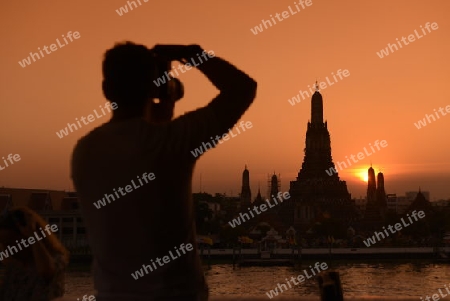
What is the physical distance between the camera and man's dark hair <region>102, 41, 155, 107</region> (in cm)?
69

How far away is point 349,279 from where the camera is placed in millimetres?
16547

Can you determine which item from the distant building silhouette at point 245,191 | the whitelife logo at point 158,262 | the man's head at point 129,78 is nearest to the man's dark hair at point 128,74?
the man's head at point 129,78

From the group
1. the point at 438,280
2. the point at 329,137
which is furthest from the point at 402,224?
the point at 438,280

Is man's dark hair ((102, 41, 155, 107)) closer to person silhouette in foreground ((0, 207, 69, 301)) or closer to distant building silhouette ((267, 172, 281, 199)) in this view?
person silhouette in foreground ((0, 207, 69, 301))

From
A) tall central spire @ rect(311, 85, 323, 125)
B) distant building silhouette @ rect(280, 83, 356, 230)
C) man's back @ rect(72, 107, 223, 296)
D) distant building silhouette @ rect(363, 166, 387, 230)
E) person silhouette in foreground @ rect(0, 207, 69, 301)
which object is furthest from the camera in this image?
tall central spire @ rect(311, 85, 323, 125)

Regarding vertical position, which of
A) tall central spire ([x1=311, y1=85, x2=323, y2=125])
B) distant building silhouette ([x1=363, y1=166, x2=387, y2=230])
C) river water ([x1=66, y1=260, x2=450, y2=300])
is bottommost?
distant building silhouette ([x1=363, y1=166, x2=387, y2=230])

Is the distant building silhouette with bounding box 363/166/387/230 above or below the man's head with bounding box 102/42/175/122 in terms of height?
below

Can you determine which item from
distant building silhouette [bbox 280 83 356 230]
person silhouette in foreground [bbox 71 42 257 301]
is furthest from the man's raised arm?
distant building silhouette [bbox 280 83 356 230]

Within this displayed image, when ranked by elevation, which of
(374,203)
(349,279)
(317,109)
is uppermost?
(317,109)

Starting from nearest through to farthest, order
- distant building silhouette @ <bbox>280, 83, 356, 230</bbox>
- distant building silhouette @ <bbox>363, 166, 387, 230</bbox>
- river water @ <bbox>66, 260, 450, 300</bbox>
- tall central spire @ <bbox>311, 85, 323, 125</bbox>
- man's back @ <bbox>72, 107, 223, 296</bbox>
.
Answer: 1. man's back @ <bbox>72, 107, 223, 296</bbox>
2. river water @ <bbox>66, 260, 450, 300</bbox>
3. distant building silhouette @ <bbox>280, 83, 356, 230</bbox>
4. distant building silhouette @ <bbox>363, 166, 387, 230</bbox>
5. tall central spire @ <bbox>311, 85, 323, 125</bbox>

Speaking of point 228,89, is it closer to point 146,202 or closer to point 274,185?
point 146,202

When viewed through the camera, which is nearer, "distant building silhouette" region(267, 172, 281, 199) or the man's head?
the man's head

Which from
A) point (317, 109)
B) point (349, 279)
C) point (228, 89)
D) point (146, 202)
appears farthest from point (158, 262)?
point (317, 109)

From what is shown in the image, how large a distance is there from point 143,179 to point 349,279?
16430mm
